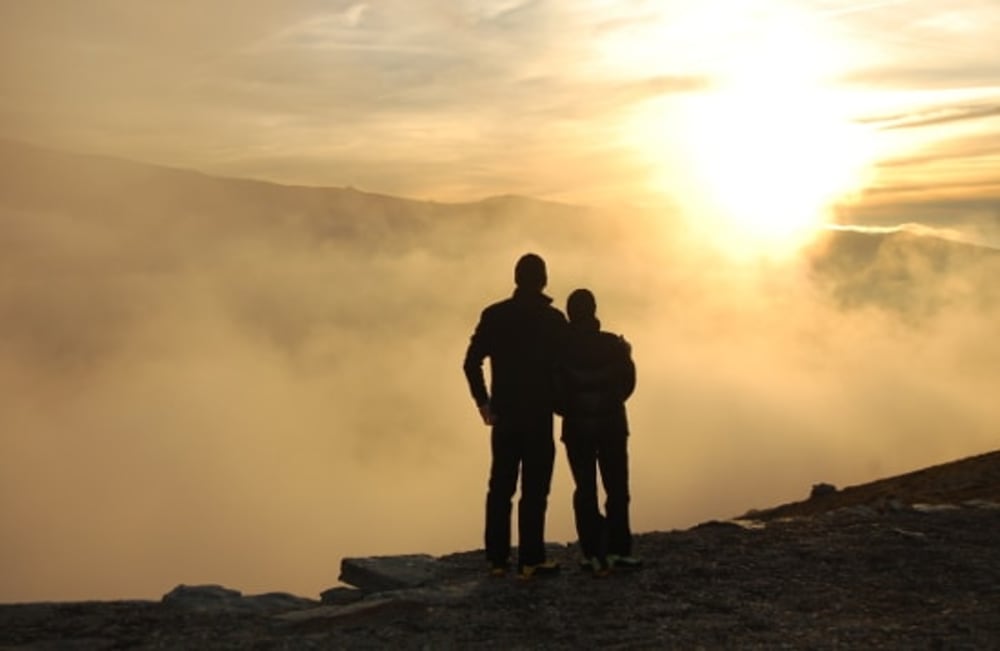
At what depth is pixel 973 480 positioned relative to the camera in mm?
21000

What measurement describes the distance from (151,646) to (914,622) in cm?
646

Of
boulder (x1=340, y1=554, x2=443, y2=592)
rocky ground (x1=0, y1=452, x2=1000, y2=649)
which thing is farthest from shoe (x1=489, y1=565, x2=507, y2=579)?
boulder (x1=340, y1=554, x2=443, y2=592)

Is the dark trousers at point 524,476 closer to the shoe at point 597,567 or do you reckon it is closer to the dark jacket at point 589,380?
the dark jacket at point 589,380

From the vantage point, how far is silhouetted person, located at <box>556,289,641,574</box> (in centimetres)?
1073

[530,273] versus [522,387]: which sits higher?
[530,273]

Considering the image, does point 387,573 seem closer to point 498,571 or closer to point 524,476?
point 498,571

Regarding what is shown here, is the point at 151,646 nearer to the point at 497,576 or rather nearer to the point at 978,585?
the point at 497,576

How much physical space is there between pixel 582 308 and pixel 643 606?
287 centimetres

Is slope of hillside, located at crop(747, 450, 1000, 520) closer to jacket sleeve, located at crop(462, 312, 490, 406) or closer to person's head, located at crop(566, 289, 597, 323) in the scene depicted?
person's head, located at crop(566, 289, 597, 323)

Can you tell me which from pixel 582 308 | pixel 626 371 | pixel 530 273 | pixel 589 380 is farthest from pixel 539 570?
pixel 530 273

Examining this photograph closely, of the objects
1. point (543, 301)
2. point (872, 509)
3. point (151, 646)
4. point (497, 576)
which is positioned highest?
point (543, 301)

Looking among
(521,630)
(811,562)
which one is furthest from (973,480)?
(521,630)

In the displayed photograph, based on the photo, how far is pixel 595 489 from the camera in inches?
432

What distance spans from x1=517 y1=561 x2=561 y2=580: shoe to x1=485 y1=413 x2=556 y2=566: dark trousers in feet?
0.14
